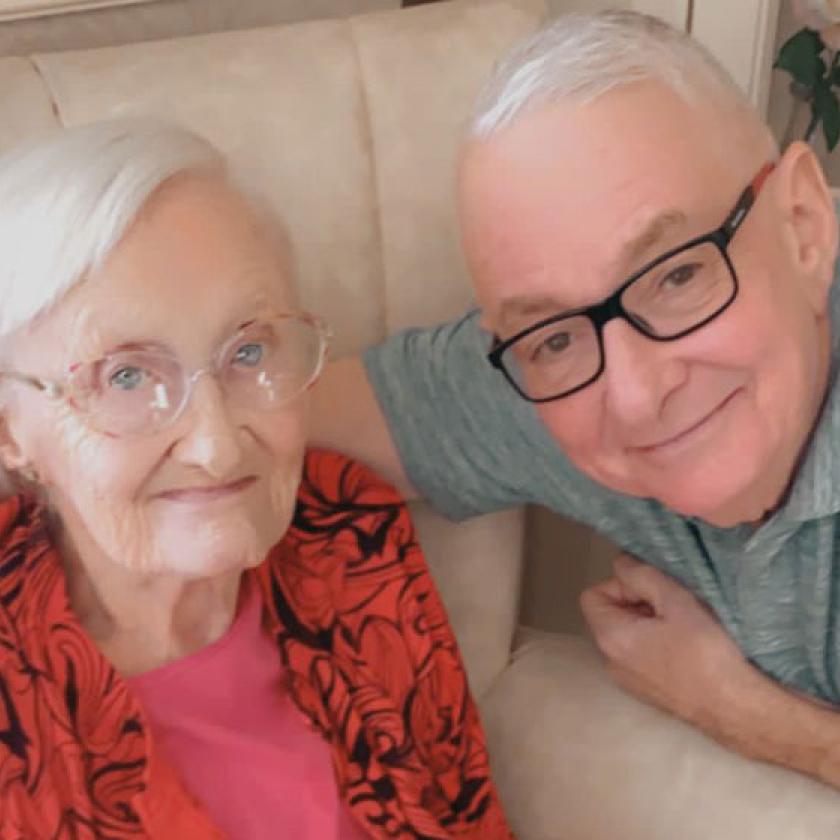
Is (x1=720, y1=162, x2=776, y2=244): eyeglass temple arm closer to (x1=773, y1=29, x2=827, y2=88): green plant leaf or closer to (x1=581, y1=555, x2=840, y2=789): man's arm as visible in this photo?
(x1=581, y1=555, x2=840, y2=789): man's arm

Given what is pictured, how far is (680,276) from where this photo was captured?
1131 millimetres

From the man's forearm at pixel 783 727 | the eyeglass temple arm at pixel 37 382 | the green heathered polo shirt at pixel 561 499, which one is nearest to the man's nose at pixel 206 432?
the eyeglass temple arm at pixel 37 382

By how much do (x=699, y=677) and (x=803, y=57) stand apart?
94 cm

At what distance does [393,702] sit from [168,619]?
24cm

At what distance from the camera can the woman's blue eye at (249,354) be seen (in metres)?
1.14

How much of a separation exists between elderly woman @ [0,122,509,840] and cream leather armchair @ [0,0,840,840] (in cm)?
19

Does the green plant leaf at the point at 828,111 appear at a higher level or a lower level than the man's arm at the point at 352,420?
higher

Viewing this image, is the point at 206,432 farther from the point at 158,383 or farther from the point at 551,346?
the point at 551,346

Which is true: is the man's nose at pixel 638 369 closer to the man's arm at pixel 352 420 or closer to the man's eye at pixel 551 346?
the man's eye at pixel 551 346

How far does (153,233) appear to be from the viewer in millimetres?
1088

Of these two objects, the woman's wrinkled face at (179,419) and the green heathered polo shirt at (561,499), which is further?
the green heathered polo shirt at (561,499)

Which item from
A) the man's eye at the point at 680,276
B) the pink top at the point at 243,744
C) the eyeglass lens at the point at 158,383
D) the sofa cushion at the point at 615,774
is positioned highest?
the man's eye at the point at 680,276

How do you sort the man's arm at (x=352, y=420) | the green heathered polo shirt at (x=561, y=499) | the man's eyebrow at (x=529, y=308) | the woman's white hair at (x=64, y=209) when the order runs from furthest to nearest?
the man's arm at (x=352, y=420)
the green heathered polo shirt at (x=561, y=499)
the man's eyebrow at (x=529, y=308)
the woman's white hair at (x=64, y=209)

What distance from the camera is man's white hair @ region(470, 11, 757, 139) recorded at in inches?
45.1
